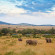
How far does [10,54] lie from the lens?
1266cm

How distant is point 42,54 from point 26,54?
166cm

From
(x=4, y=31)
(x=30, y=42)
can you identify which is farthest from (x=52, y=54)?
(x=4, y=31)

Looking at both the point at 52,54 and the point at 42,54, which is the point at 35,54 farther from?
the point at 52,54

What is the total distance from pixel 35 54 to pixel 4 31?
7796cm

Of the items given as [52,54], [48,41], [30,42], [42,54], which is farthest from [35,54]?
[48,41]

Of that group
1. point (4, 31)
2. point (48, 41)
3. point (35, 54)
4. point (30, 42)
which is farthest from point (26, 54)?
point (4, 31)

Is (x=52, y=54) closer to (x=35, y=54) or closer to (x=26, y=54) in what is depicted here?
(x=35, y=54)

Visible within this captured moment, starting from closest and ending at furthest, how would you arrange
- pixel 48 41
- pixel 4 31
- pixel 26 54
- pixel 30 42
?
pixel 26 54, pixel 30 42, pixel 48 41, pixel 4 31

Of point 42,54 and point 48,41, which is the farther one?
point 48,41

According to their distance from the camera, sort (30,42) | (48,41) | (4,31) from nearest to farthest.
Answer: (30,42), (48,41), (4,31)

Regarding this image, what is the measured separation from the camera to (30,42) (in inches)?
946

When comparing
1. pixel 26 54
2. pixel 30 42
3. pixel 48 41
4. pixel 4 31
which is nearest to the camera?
pixel 26 54

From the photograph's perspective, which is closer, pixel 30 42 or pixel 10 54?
pixel 10 54

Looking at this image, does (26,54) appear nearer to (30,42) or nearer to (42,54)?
(42,54)
